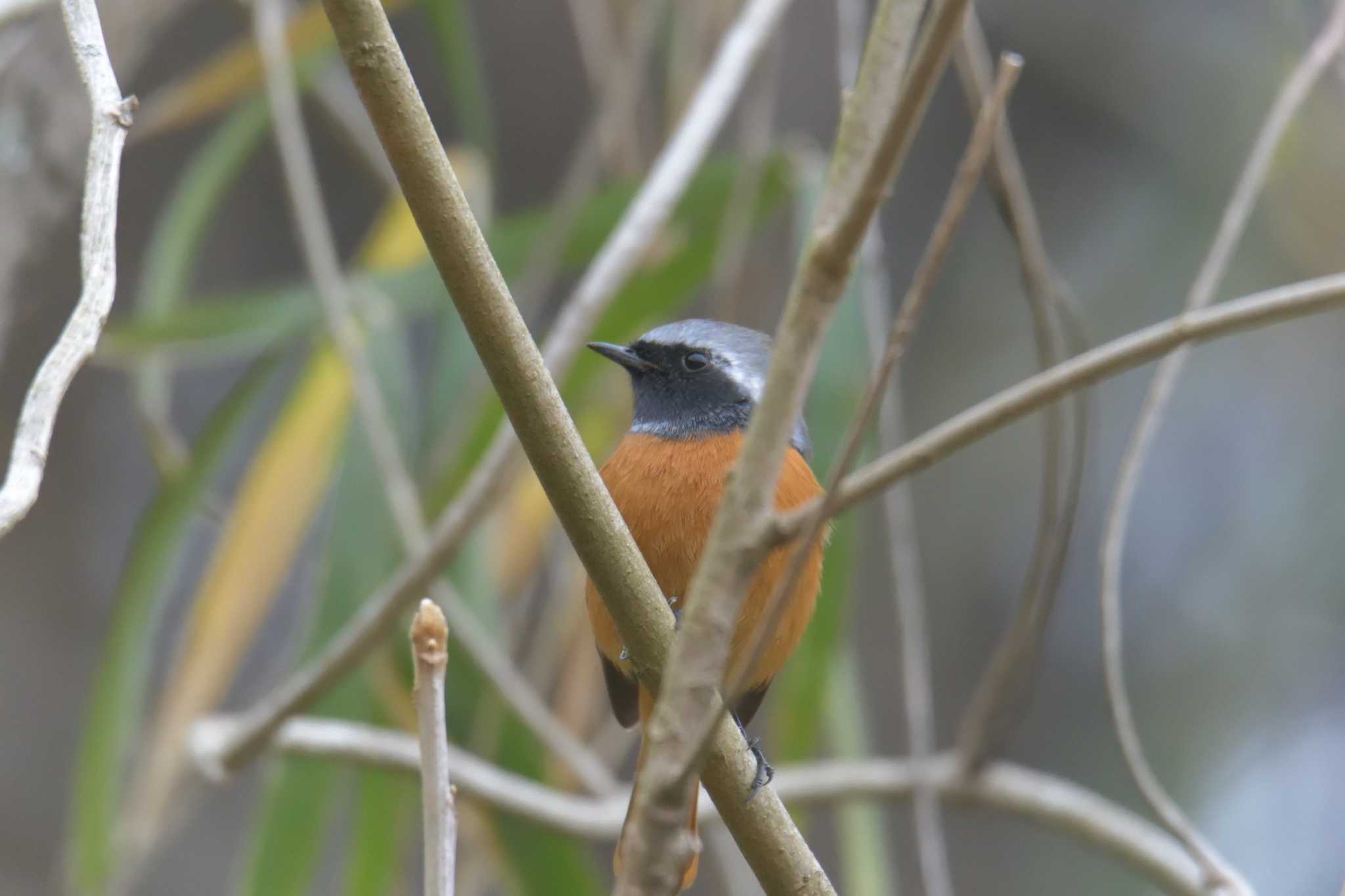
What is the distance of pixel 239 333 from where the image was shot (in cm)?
331

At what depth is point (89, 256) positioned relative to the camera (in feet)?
4.08

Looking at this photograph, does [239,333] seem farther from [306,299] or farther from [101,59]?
[101,59]

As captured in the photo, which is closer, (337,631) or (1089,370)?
(1089,370)

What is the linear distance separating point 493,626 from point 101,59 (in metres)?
1.93

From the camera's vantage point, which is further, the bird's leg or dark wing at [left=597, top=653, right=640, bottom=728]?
dark wing at [left=597, top=653, right=640, bottom=728]

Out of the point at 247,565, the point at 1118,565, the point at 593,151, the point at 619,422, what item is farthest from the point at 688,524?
the point at 619,422

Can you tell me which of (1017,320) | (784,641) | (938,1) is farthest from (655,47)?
(938,1)

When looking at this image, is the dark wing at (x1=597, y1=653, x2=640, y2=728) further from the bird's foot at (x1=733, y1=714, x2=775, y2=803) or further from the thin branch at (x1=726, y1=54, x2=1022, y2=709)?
the thin branch at (x1=726, y1=54, x2=1022, y2=709)

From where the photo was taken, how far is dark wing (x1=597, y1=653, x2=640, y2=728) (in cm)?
269

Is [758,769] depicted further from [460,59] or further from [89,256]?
[460,59]

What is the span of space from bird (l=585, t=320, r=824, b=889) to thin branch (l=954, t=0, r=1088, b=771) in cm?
39

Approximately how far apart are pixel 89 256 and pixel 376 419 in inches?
61.7

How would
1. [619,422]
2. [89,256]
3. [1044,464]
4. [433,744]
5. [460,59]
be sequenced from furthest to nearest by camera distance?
[619,422]
[460,59]
[1044,464]
[89,256]
[433,744]

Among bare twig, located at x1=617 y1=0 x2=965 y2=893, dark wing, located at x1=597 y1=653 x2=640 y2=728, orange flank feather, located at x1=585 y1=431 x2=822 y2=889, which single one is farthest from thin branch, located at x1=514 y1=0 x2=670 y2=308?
bare twig, located at x1=617 y1=0 x2=965 y2=893
